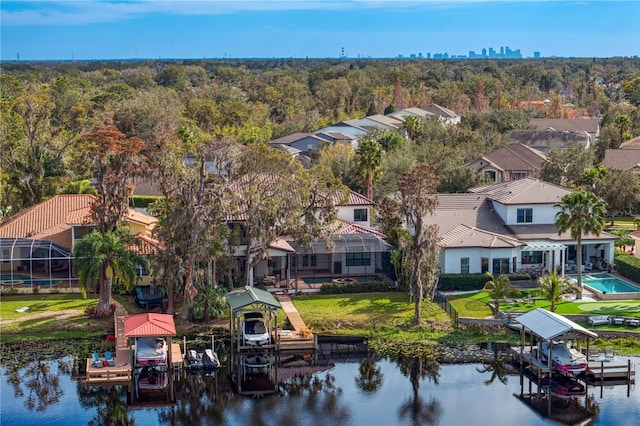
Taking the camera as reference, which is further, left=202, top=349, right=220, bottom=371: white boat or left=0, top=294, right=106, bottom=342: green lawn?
left=0, top=294, right=106, bottom=342: green lawn

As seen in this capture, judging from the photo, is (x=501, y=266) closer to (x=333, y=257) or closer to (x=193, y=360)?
(x=333, y=257)

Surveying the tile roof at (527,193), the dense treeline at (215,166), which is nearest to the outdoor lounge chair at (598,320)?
the dense treeline at (215,166)

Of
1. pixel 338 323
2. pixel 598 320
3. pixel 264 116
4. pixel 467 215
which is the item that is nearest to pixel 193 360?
pixel 338 323

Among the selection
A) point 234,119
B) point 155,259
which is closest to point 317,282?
point 155,259

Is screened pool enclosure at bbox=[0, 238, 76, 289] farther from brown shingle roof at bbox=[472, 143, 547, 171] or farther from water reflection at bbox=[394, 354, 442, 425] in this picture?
brown shingle roof at bbox=[472, 143, 547, 171]

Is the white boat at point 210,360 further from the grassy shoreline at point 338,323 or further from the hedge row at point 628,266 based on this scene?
the hedge row at point 628,266

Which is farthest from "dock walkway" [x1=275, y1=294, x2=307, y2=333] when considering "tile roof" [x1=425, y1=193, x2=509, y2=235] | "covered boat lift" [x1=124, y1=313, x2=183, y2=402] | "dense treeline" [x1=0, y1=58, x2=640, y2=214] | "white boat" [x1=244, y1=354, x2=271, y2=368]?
"tile roof" [x1=425, y1=193, x2=509, y2=235]

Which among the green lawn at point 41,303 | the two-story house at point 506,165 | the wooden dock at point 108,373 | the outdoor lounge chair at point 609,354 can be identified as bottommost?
the wooden dock at point 108,373
